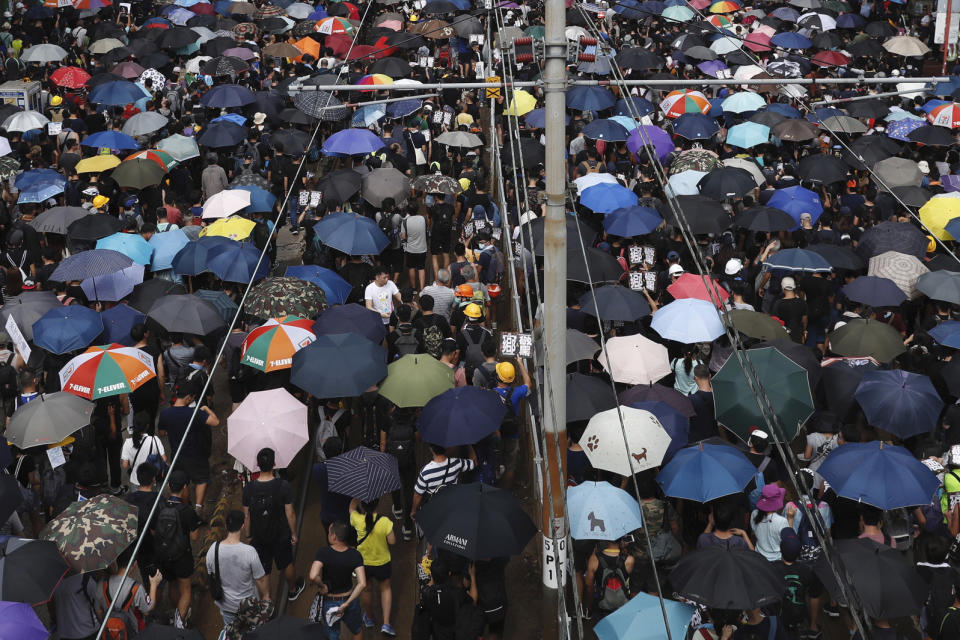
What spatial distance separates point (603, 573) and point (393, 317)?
545 centimetres

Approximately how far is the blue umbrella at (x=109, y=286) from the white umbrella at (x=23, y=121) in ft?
27.3

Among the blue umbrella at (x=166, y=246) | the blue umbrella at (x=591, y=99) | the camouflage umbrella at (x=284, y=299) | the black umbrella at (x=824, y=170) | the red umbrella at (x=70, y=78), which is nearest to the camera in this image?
the camouflage umbrella at (x=284, y=299)

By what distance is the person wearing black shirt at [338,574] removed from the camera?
28.3ft

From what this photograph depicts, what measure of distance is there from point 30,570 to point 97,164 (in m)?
11.5

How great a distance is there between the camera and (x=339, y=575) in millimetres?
8648

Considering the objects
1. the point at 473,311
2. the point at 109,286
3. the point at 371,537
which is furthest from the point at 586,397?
the point at 109,286

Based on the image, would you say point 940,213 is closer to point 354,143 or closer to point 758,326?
point 758,326

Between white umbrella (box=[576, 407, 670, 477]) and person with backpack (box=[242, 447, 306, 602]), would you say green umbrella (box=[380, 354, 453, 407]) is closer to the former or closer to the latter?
white umbrella (box=[576, 407, 670, 477])

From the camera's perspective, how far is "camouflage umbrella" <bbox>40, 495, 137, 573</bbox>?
8461 millimetres

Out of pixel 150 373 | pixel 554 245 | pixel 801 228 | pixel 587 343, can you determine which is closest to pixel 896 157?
pixel 801 228

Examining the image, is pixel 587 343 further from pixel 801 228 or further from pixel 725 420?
pixel 801 228

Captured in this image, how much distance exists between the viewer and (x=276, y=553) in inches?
385

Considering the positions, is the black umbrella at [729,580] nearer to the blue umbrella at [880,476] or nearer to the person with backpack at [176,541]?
the blue umbrella at [880,476]

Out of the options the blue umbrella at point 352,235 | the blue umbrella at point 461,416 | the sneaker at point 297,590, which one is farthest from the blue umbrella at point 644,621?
the blue umbrella at point 352,235
